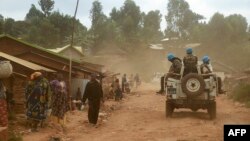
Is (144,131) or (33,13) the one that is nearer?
(144,131)

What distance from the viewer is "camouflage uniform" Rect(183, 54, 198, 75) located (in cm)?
1457

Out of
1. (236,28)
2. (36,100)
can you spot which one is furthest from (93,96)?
(236,28)

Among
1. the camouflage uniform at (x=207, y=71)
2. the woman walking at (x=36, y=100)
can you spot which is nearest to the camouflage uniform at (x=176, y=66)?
the camouflage uniform at (x=207, y=71)

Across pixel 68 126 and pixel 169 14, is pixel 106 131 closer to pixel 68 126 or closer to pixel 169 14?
pixel 68 126

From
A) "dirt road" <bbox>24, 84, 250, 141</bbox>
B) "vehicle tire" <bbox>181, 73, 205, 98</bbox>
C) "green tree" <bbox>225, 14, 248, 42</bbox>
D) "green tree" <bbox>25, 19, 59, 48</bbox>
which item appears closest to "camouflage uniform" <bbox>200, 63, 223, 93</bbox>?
"vehicle tire" <bbox>181, 73, 205, 98</bbox>

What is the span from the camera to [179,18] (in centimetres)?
8481

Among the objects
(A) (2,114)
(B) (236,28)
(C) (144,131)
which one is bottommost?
(C) (144,131)

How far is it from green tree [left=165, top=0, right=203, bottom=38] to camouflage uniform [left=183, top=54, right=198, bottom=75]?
69.8 meters

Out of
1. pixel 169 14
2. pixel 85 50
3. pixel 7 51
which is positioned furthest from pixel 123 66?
pixel 7 51

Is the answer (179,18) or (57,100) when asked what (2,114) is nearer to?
(57,100)

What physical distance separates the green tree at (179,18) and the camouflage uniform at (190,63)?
229ft

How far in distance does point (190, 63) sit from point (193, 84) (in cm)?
105

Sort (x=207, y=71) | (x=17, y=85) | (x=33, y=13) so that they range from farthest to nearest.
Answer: (x=33, y=13)
(x=17, y=85)
(x=207, y=71)

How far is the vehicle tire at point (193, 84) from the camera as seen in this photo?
45.3ft
